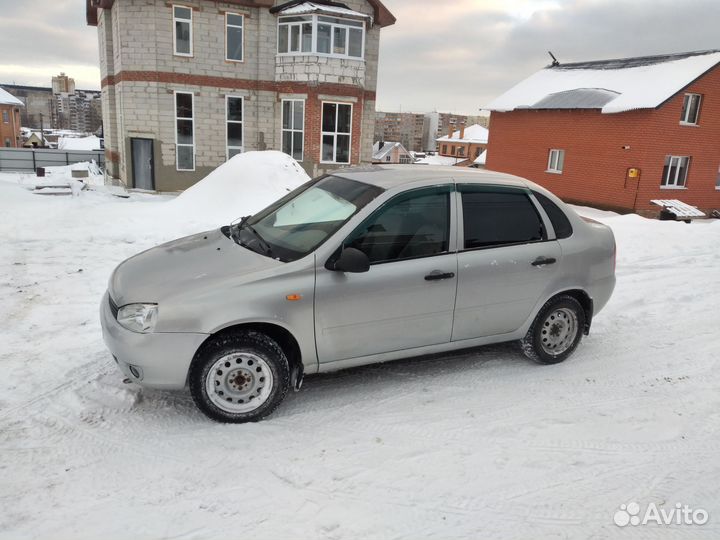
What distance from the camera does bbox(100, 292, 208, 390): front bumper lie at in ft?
12.4

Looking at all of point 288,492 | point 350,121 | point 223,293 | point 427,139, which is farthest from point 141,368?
point 427,139

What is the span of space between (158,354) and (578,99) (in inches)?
996

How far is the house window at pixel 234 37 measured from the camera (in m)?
21.5

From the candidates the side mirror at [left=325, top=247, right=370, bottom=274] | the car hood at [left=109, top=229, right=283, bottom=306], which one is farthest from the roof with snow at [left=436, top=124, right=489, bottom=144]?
the side mirror at [left=325, top=247, right=370, bottom=274]

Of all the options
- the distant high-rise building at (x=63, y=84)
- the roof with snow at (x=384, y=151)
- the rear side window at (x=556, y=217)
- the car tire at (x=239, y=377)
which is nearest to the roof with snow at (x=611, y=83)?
the rear side window at (x=556, y=217)

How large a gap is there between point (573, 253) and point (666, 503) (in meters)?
2.42

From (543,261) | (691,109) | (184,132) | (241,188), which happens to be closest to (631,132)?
(691,109)

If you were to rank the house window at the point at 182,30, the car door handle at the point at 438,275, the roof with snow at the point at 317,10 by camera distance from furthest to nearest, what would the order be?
the roof with snow at the point at 317,10 < the house window at the point at 182,30 < the car door handle at the point at 438,275

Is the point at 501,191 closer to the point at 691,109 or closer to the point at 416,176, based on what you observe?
the point at 416,176

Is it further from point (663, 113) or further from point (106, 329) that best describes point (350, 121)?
point (106, 329)

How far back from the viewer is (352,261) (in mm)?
4043

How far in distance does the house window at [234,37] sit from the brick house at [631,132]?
14.2 metres

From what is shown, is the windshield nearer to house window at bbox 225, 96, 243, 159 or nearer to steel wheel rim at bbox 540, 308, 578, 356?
steel wheel rim at bbox 540, 308, 578, 356

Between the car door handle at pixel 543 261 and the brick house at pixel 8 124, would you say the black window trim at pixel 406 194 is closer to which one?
the car door handle at pixel 543 261
